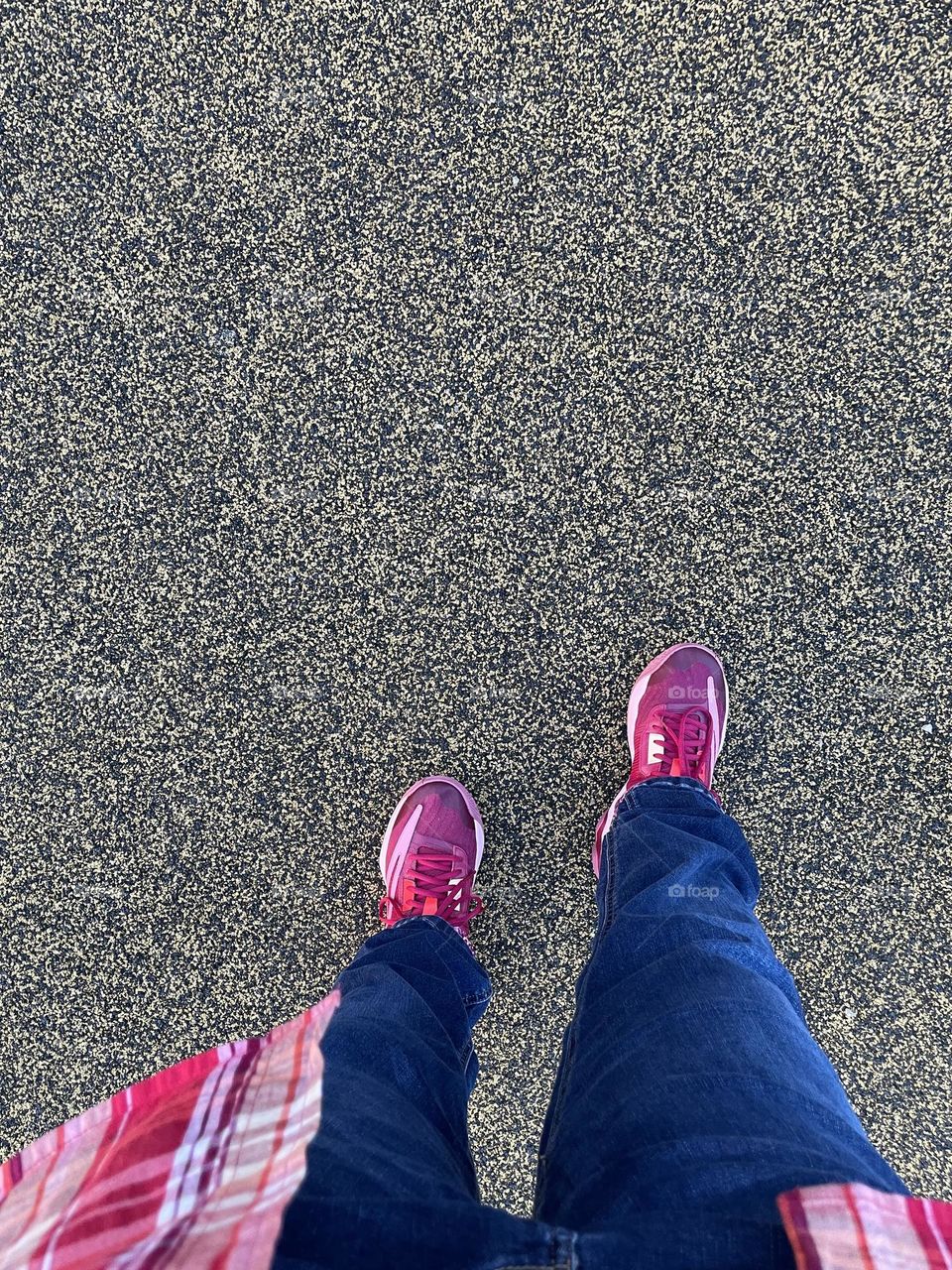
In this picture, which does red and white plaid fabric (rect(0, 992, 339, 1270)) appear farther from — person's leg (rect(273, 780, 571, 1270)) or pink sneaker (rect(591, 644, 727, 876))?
pink sneaker (rect(591, 644, 727, 876))

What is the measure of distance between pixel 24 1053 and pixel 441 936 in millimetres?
571

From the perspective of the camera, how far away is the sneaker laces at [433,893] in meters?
0.90

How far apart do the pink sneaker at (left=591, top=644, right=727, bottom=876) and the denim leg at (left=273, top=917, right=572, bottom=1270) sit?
0.85ft

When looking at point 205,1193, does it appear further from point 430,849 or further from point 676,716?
point 676,716

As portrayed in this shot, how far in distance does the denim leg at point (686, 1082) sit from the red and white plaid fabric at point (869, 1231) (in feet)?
0.07

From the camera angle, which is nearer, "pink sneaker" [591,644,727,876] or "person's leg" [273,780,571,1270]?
"person's leg" [273,780,571,1270]

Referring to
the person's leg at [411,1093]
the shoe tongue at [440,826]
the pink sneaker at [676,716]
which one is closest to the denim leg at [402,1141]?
the person's leg at [411,1093]

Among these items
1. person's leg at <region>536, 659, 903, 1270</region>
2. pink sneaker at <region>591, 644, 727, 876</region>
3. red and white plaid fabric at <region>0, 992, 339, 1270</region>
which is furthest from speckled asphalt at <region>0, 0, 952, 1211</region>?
red and white plaid fabric at <region>0, 992, 339, 1270</region>

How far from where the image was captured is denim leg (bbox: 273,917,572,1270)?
413 millimetres

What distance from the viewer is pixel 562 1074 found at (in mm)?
682

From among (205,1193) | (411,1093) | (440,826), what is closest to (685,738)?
(440,826)

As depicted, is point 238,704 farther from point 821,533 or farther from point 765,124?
point 765,124

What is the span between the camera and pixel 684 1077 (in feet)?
1.85

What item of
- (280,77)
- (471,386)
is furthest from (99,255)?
(471,386)
